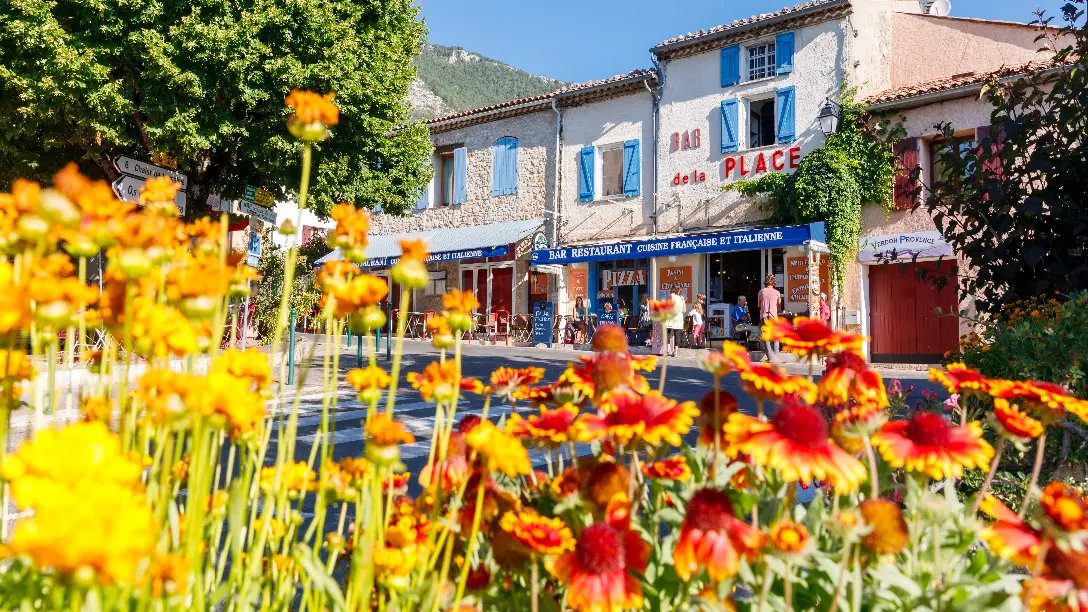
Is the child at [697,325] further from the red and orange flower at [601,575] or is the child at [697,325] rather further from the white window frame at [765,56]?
the red and orange flower at [601,575]

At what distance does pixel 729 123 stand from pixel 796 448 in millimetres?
15564

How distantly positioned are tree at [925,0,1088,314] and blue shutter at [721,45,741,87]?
11.2 meters

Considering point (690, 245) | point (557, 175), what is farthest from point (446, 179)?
point (690, 245)

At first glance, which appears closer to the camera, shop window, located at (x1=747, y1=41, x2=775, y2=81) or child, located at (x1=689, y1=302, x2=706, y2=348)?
child, located at (x1=689, y1=302, x2=706, y2=348)

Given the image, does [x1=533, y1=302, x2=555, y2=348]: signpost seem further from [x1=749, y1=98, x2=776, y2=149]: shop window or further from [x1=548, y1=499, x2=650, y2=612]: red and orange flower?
[x1=548, y1=499, x2=650, y2=612]: red and orange flower

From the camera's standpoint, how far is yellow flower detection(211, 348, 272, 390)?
3.47 feet

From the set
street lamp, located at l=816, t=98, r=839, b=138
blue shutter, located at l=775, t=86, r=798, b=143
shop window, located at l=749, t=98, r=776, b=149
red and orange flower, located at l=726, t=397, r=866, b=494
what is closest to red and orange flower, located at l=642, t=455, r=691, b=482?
red and orange flower, located at l=726, t=397, r=866, b=494

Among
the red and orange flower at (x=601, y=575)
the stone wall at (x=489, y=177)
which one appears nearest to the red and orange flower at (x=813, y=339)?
the red and orange flower at (x=601, y=575)

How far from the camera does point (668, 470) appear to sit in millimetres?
1229

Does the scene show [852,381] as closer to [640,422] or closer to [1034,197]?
[640,422]

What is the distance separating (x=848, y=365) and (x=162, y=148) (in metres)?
9.49

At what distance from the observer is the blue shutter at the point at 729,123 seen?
15.5 metres

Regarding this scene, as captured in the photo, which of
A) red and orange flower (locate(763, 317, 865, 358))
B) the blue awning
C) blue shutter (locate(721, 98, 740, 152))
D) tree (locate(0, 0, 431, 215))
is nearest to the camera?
red and orange flower (locate(763, 317, 865, 358))

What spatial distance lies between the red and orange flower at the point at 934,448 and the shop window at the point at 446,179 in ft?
65.0
